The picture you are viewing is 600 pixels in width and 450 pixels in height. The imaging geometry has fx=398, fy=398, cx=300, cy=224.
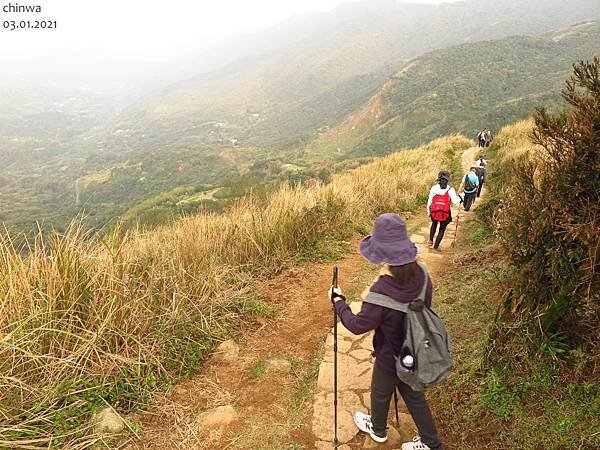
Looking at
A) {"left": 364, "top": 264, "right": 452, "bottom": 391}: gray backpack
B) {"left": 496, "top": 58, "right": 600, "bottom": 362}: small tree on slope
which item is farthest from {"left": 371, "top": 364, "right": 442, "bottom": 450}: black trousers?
{"left": 496, "top": 58, "right": 600, "bottom": 362}: small tree on slope

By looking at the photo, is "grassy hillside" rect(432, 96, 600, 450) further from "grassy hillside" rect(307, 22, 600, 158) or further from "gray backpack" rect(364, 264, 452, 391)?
"grassy hillside" rect(307, 22, 600, 158)

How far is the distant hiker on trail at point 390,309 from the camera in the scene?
→ 6.91 ft

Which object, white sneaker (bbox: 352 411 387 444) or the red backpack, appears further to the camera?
the red backpack

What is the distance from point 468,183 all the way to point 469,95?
7496cm

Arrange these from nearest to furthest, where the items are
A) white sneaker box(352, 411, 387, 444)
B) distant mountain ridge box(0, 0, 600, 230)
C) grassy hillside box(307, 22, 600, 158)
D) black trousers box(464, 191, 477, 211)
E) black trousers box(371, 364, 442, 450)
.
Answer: black trousers box(371, 364, 442, 450), white sneaker box(352, 411, 387, 444), black trousers box(464, 191, 477, 211), distant mountain ridge box(0, 0, 600, 230), grassy hillside box(307, 22, 600, 158)

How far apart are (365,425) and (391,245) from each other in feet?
4.54

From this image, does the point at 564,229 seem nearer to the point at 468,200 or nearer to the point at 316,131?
the point at 468,200

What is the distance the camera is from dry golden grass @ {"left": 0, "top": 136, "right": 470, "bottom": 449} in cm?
249

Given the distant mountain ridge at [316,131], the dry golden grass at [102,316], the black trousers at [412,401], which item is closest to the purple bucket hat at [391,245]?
the black trousers at [412,401]

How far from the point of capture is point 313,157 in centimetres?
7994

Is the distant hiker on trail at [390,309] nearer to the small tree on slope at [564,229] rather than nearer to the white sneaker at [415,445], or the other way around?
the white sneaker at [415,445]

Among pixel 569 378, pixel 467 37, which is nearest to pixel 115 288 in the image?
pixel 569 378

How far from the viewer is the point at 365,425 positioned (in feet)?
8.86

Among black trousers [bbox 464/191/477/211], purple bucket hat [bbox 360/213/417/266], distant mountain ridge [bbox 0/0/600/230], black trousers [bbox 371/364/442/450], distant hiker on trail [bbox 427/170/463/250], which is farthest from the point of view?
distant mountain ridge [bbox 0/0/600/230]
